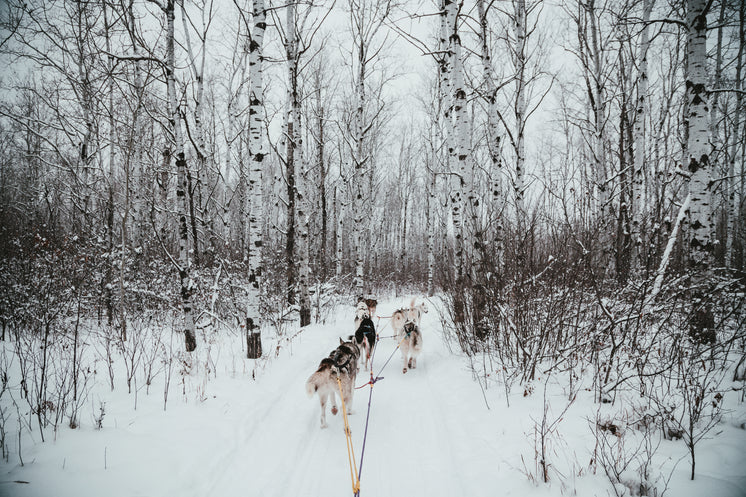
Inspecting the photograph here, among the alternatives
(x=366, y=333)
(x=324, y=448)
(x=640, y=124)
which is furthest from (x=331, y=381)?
(x=640, y=124)

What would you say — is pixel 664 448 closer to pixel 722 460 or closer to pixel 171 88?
pixel 722 460

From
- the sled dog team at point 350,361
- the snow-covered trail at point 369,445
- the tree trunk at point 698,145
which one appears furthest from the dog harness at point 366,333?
the tree trunk at point 698,145

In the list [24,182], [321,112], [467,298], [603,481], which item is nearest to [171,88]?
[467,298]

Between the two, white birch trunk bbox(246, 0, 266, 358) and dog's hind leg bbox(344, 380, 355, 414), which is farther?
white birch trunk bbox(246, 0, 266, 358)

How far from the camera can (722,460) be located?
2258 mm

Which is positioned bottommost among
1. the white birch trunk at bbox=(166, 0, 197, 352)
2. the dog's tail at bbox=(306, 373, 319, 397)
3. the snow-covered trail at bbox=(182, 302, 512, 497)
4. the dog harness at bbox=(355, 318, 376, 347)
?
the snow-covered trail at bbox=(182, 302, 512, 497)

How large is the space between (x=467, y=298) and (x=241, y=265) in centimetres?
758

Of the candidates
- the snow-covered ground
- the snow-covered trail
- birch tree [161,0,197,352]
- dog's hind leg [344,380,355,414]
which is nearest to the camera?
the snow-covered ground

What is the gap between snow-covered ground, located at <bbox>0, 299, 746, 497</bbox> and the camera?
229 centimetres

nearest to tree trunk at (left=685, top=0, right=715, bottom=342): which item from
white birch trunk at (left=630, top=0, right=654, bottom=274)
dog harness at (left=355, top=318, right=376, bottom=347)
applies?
white birch trunk at (left=630, top=0, right=654, bottom=274)

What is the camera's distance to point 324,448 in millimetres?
3141

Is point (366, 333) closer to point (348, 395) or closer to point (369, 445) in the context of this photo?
point (348, 395)

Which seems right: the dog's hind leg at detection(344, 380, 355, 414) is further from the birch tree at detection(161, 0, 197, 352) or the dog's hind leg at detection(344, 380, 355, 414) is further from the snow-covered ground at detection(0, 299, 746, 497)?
the birch tree at detection(161, 0, 197, 352)

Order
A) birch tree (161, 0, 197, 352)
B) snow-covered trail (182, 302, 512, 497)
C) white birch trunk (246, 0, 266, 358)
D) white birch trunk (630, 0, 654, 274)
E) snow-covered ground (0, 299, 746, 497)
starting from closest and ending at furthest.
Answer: snow-covered ground (0, 299, 746, 497) < snow-covered trail (182, 302, 512, 497) < birch tree (161, 0, 197, 352) < white birch trunk (246, 0, 266, 358) < white birch trunk (630, 0, 654, 274)
